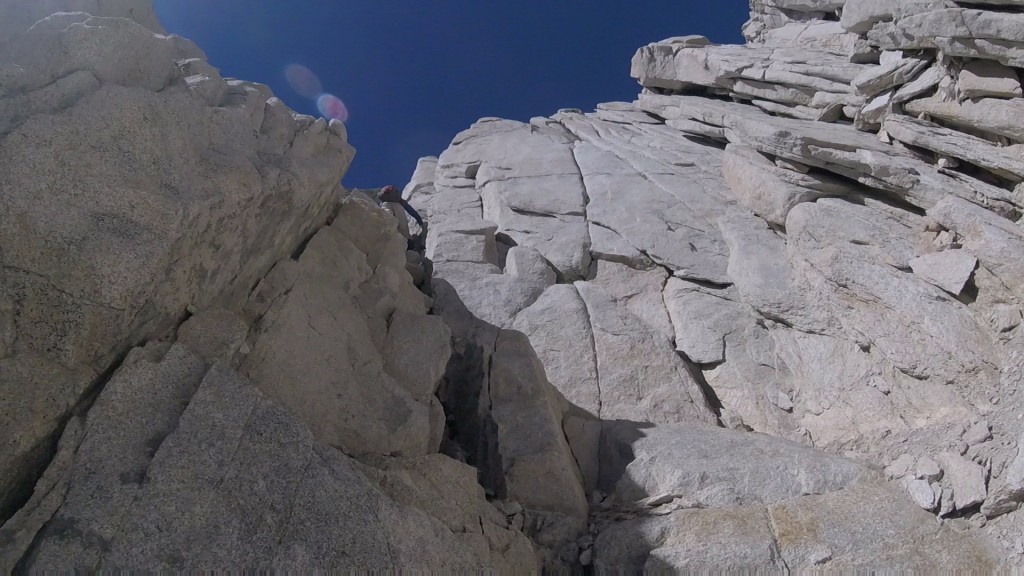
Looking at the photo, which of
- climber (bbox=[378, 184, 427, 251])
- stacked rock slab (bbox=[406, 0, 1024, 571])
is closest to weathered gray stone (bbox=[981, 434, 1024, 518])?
stacked rock slab (bbox=[406, 0, 1024, 571])

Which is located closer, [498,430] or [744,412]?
[498,430]

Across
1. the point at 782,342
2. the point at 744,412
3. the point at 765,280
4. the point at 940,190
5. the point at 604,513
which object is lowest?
the point at 604,513

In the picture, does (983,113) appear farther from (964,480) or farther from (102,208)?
(102,208)

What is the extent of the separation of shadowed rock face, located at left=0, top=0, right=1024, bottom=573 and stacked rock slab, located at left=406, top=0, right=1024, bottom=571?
8 centimetres

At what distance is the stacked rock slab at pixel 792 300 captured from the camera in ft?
37.3

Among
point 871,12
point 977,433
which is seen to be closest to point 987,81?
point 871,12

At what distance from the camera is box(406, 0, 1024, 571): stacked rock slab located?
1137 cm

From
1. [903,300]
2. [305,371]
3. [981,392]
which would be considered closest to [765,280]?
[903,300]

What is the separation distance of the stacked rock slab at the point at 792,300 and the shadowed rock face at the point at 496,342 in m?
0.08

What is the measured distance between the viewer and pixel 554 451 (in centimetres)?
1244

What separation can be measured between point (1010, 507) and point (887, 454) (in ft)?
8.61

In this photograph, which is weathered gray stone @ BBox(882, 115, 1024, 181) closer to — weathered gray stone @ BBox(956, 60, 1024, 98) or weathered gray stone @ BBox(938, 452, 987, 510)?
weathered gray stone @ BBox(956, 60, 1024, 98)

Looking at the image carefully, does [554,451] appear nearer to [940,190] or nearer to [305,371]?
[305,371]

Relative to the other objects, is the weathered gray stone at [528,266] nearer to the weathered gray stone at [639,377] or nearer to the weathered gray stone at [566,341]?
the weathered gray stone at [566,341]
